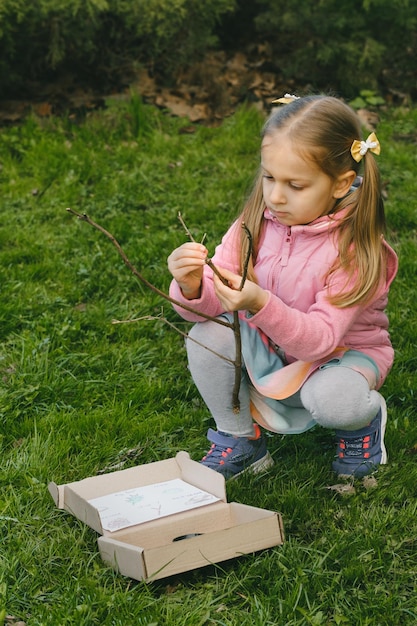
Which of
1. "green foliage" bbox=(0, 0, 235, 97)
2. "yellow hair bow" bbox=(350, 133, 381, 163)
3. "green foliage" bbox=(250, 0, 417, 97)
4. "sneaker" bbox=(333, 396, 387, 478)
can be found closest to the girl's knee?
"sneaker" bbox=(333, 396, 387, 478)

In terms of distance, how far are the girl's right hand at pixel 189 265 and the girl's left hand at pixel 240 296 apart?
89 millimetres

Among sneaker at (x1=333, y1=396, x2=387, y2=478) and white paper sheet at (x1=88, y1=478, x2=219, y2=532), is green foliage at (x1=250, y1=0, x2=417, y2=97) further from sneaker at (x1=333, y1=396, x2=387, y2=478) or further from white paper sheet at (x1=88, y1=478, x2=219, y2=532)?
white paper sheet at (x1=88, y1=478, x2=219, y2=532)

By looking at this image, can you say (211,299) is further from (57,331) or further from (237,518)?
(57,331)

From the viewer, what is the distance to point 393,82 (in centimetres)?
615

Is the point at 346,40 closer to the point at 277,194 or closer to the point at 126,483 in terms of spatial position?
the point at 277,194

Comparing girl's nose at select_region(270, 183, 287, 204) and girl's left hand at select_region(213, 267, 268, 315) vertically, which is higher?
girl's nose at select_region(270, 183, 287, 204)

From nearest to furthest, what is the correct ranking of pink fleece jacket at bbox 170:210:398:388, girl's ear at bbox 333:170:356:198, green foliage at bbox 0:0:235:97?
1. pink fleece jacket at bbox 170:210:398:388
2. girl's ear at bbox 333:170:356:198
3. green foliage at bbox 0:0:235:97

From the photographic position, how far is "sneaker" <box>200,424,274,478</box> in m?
2.94

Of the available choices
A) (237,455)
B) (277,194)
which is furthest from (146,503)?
(277,194)

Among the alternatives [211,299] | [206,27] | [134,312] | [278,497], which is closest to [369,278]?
[211,299]

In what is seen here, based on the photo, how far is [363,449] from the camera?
2869 millimetres

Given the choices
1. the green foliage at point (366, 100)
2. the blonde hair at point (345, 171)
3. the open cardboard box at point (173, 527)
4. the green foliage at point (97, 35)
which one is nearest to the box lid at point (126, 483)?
the open cardboard box at point (173, 527)

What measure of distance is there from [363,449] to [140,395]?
92cm

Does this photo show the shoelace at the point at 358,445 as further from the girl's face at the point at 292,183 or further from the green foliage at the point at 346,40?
the green foliage at the point at 346,40
